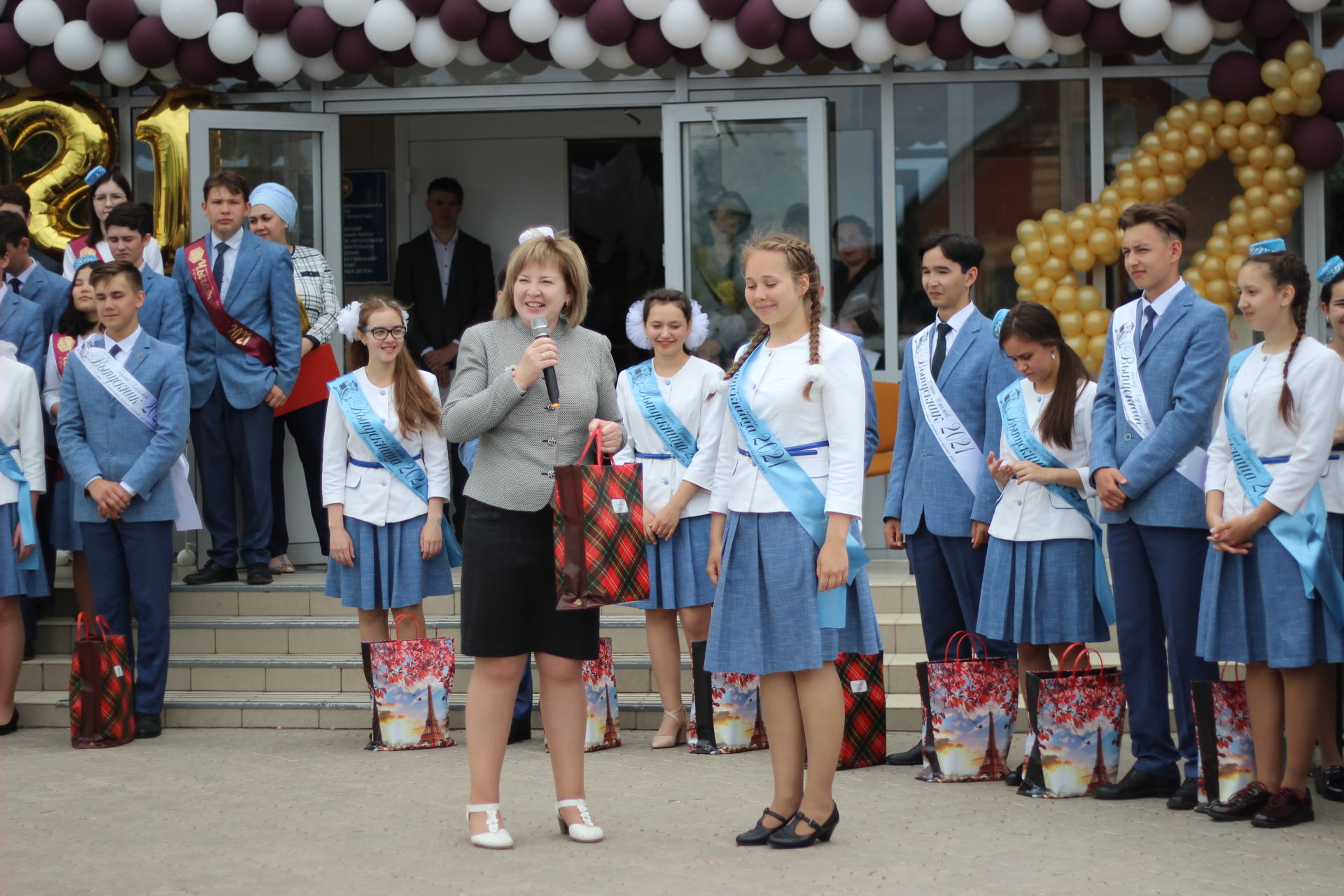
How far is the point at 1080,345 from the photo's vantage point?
7.58 metres

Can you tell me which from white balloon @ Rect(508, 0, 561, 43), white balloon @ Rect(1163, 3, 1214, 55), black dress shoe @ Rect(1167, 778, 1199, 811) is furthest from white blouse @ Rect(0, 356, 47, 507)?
white balloon @ Rect(1163, 3, 1214, 55)

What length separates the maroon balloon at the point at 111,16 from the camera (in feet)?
25.3

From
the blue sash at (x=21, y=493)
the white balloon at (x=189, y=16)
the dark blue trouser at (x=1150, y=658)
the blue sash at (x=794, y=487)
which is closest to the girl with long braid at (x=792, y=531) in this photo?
the blue sash at (x=794, y=487)

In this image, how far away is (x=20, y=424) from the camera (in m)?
6.17

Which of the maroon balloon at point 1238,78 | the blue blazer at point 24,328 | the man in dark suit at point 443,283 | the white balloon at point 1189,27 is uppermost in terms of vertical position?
the white balloon at point 1189,27

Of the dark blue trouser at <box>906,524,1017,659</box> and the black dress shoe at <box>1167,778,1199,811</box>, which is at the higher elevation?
the dark blue trouser at <box>906,524,1017,659</box>

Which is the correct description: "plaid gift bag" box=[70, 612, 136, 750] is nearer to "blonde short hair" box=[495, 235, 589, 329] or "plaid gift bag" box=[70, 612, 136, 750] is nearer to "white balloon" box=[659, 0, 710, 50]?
"blonde short hair" box=[495, 235, 589, 329]

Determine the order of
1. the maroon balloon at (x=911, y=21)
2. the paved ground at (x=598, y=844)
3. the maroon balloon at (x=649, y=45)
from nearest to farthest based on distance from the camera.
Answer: the paved ground at (x=598, y=844) → the maroon balloon at (x=911, y=21) → the maroon balloon at (x=649, y=45)

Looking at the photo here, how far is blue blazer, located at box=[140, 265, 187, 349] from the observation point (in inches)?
275

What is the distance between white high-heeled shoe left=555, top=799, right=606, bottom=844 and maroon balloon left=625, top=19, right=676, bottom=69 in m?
4.46

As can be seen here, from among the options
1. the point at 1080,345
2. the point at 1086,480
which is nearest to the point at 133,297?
the point at 1086,480

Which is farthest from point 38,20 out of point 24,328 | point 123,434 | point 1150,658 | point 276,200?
point 1150,658

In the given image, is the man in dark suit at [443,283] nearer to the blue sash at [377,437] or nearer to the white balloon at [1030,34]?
the blue sash at [377,437]

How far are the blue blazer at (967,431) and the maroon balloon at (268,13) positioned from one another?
4152 mm
